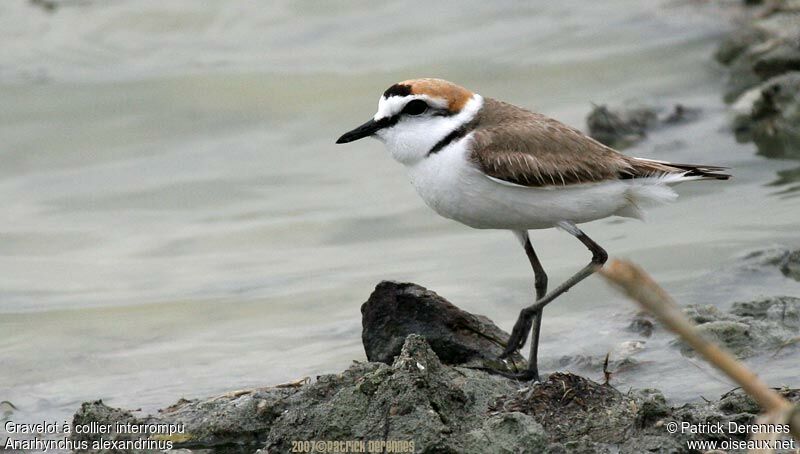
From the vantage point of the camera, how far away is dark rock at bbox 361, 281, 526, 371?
616 cm

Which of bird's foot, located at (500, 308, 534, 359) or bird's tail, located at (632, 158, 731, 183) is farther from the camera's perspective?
bird's tail, located at (632, 158, 731, 183)

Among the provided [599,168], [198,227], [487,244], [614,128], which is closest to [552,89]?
[614,128]

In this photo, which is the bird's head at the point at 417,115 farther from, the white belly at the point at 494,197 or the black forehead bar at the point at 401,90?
the white belly at the point at 494,197

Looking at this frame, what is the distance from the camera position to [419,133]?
6.03 metres

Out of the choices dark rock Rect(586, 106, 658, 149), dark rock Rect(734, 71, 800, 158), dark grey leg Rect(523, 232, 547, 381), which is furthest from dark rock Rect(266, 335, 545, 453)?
dark rock Rect(734, 71, 800, 158)

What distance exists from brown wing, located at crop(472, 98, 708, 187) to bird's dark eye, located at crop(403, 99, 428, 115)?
32cm

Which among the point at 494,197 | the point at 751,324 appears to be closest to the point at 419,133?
the point at 494,197

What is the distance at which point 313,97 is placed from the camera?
1277 centimetres

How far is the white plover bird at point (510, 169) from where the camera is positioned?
5.81 meters

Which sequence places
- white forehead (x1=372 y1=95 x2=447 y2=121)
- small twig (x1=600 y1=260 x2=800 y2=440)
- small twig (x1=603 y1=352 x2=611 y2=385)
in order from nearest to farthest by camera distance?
small twig (x1=600 y1=260 x2=800 y2=440) → white forehead (x1=372 y1=95 x2=447 y2=121) → small twig (x1=603 y1=352 x2=611 y2=385)

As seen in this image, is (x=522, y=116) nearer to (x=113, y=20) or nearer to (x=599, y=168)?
(x=599, y=168)

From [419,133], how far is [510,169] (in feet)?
1.88

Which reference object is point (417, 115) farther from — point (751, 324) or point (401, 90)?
point (751, 324)

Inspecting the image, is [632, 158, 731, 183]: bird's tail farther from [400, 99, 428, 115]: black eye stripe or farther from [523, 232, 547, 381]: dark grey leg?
[400, 99, 428, 115]: black eye stripe
